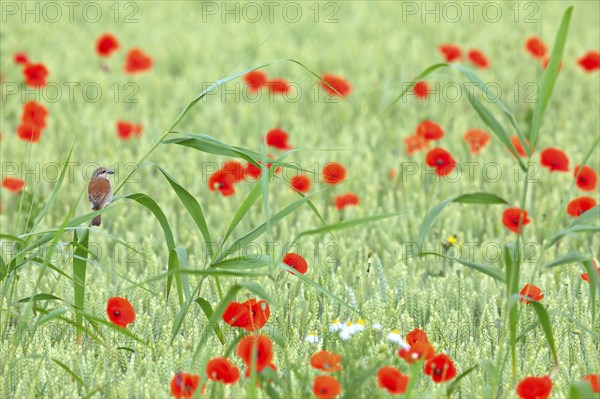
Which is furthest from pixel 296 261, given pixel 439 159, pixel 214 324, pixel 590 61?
pixel 590 61

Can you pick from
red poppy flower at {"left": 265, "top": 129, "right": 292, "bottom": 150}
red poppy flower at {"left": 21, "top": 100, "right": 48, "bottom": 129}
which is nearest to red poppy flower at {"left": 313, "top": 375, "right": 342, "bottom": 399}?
red poppy flower at {"left": 265, "top": 129, "right": 292, "bottom": 150}

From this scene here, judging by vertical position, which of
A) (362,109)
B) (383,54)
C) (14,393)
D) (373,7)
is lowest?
(14,393)

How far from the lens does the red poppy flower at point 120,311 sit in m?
2.22

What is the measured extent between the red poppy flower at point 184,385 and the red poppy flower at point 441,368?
0.49 meters

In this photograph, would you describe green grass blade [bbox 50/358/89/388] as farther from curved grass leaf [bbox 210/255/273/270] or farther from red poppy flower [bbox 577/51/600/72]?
red poppy flower [bbox 577/51/600/72]

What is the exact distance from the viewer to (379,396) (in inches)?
81.2

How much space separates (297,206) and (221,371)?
0.45 metres

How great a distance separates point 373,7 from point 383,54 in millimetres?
1611

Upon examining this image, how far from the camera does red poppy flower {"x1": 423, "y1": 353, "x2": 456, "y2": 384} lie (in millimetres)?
1963

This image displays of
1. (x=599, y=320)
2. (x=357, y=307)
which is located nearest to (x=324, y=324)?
(x=357, y=307)

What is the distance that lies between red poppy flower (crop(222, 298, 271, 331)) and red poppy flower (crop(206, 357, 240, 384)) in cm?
25

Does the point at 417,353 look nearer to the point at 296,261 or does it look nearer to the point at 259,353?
the point at 259,353

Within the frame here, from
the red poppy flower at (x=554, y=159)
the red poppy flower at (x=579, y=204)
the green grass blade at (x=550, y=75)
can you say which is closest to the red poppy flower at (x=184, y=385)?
the green grass blade at (x=550, y=75)

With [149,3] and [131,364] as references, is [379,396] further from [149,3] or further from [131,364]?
[149,3]
